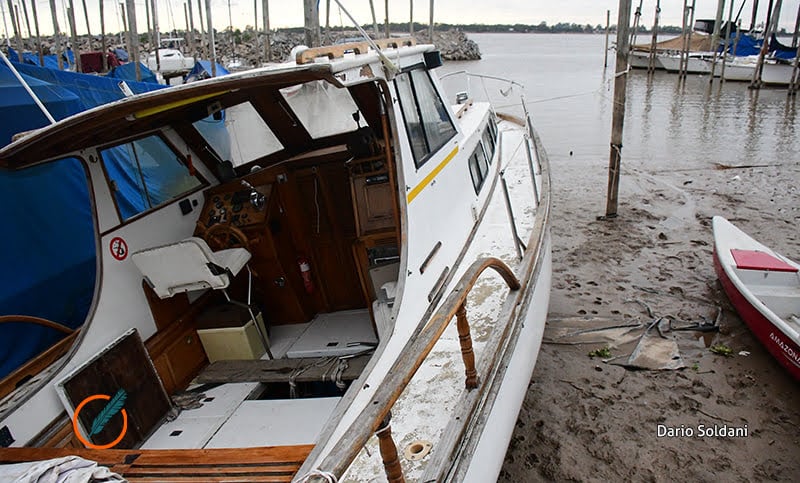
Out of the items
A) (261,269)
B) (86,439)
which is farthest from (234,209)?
(86,439)

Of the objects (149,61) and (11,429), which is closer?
(11,429)

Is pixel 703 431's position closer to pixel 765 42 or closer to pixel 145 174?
pixel 145 174

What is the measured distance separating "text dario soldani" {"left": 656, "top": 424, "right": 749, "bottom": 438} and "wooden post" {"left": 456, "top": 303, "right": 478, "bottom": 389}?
2.38 meters

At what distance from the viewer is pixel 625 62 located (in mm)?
7242

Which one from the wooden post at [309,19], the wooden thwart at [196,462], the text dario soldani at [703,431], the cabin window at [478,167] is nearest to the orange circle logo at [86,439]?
the wooden thwart at [196,462]

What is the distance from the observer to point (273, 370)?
144 inches

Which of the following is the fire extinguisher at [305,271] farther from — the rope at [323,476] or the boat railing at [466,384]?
the rope at [323,476]

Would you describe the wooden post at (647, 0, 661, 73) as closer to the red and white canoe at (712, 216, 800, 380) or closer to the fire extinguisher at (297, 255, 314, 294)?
the red and white canoe at (712, 216, 800, 380)

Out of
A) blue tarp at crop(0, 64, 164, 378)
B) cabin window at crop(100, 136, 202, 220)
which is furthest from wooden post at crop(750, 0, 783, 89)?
blue tarp at crop(0, 64, 164, 378)

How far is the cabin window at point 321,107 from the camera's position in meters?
4.25

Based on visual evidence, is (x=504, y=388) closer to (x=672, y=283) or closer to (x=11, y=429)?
(x=11, y=429)

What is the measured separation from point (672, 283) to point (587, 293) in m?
1.07

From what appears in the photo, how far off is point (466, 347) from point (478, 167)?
3.10 m

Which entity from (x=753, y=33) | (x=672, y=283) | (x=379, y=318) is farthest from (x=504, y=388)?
(x=753, y=33)
